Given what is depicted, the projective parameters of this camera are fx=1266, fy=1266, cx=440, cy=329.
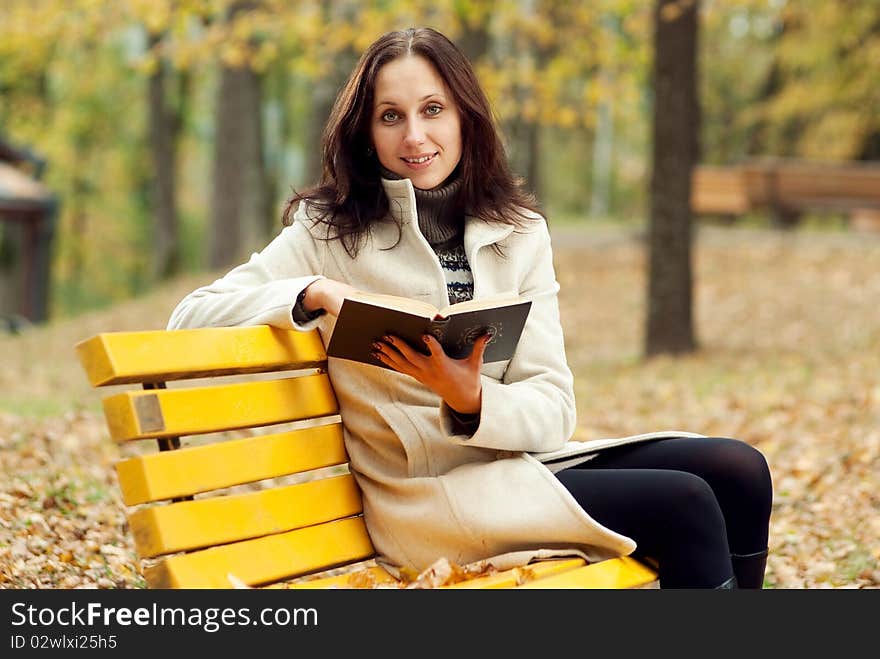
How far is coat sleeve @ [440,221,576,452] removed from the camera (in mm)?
3045

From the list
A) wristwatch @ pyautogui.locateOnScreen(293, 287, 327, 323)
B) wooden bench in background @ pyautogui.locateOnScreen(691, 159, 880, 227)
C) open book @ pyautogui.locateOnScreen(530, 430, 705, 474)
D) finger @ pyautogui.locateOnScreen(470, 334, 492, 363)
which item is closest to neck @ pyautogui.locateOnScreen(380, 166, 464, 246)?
wristwatch @ pyautogui.locateOnScreen(293, 287, 327, 323)

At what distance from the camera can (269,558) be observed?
3.03m

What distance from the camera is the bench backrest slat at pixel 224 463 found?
2.78 metres

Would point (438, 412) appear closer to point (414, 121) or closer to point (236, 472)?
point (236, 472)

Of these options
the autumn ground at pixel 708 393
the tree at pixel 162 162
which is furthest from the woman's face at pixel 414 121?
the tree at pixel 162 162

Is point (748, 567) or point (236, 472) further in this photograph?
point (748, 567)

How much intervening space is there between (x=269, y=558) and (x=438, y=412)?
1.78ft

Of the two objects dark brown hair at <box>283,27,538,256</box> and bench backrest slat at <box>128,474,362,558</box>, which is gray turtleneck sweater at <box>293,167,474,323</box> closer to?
dark brown hair at <box>283,27,538,256</box>

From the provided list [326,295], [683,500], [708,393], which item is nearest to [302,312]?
[326,295]

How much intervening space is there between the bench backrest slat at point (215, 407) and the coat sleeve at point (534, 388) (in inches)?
15.7

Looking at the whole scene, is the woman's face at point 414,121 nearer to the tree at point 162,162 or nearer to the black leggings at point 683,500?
the black leggings at point 683,500

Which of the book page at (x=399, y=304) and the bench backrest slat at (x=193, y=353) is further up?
the book page at (x=399, y=304)

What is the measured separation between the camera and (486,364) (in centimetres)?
320
